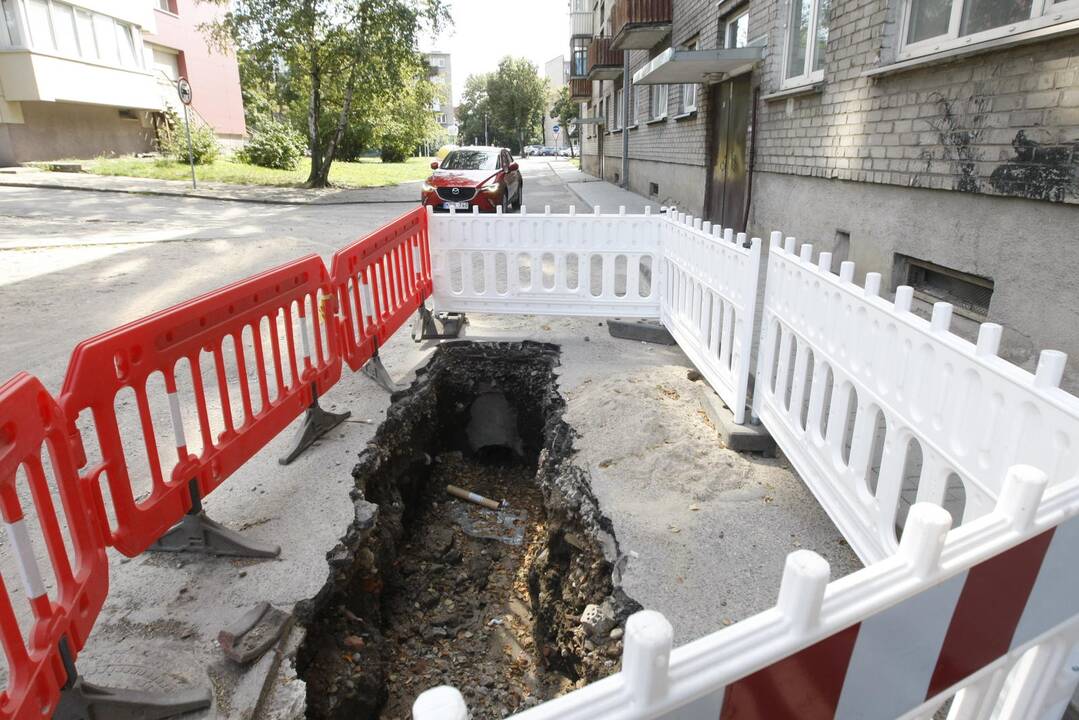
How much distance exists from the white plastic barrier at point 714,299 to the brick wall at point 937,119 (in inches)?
80.0

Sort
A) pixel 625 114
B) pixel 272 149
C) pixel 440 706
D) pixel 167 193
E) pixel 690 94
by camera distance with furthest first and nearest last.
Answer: pixel 272 149, pixel 625 114, pixel 167 193, pixel 690 94, pixel 440 706

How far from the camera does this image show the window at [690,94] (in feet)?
42.4

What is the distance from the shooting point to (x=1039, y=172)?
14.1 ft

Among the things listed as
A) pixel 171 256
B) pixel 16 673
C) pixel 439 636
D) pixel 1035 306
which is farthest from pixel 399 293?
pixel 171 256

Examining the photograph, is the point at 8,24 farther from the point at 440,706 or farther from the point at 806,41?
the point at 440,706

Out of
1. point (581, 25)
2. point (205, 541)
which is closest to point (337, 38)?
point (581, 25)

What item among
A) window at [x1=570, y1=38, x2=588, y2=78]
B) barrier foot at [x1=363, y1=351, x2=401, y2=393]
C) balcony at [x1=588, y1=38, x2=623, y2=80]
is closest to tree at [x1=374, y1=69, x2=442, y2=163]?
window at [x1=570, y1=38, x2=588, y2=78]

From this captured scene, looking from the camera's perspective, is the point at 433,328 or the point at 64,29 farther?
the point at 64,29

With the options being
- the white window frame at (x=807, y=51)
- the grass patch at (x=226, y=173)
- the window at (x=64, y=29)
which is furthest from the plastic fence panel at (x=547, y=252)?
the window at (x=64, y=29)

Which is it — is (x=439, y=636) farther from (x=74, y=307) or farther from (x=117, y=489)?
(x=74, y=307)

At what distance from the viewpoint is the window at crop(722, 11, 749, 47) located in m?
10.4

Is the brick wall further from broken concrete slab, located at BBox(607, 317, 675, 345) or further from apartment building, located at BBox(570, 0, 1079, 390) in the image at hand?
broken concrete slab, located at BBox(607, 317, 675, 345)

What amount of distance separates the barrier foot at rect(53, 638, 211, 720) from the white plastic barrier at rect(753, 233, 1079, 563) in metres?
2.47

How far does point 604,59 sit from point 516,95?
181 feet
